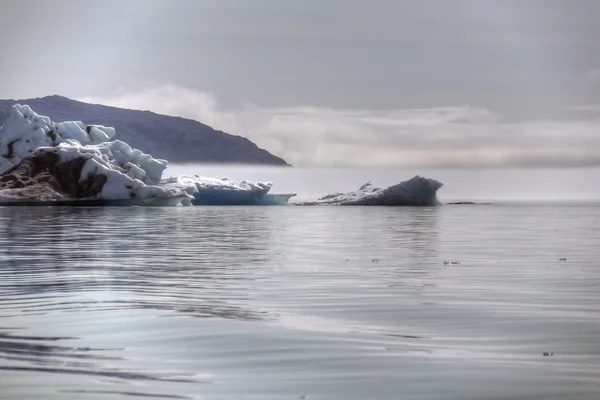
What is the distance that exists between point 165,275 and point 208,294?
149 inches

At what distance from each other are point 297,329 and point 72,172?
286ft

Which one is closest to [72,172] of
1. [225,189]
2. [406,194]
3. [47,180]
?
[47,180]

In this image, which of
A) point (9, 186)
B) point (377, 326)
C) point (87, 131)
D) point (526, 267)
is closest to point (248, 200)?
point (87, 131)

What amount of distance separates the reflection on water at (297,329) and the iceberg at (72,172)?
71346 mm

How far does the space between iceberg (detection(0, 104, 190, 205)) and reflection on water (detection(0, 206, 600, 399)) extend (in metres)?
71.3

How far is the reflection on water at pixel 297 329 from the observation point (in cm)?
704

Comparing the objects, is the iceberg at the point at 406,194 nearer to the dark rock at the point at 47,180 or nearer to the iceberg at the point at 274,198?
the iceberg at the point at 274,198

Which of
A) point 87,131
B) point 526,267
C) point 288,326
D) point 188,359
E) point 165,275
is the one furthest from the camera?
point 87,131

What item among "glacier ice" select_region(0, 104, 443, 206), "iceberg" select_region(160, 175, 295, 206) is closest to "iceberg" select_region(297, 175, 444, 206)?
"glacier ice" select_region(0, 104, 443, 206)

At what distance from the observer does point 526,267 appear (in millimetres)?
19781

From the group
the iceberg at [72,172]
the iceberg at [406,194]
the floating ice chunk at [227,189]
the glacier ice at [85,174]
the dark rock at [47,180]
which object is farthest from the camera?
the floating ice chunk at [227,189]

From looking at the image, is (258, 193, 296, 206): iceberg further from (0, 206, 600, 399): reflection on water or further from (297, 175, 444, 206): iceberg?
(0, 206, 600, 399): reflection on water

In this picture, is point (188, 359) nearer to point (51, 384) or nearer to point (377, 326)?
point (51, 384)

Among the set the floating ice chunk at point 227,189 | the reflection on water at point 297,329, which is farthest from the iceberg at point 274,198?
the reflection on water at point 297,329
